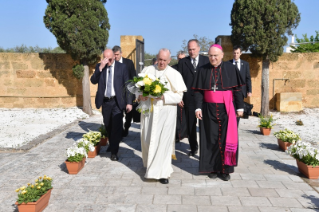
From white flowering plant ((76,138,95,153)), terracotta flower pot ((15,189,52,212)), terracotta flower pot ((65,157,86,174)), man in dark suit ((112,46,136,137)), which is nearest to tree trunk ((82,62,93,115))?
man in dark suit ((112,46,136,137))

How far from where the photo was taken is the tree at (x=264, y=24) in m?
10.3

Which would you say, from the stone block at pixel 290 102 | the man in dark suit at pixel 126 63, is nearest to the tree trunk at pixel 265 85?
the stone block at pixel 290 102

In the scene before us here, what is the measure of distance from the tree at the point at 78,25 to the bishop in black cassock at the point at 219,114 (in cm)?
691

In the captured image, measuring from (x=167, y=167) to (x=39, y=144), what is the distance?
4.05 meters

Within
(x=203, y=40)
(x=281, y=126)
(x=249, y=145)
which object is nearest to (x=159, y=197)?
(x=249, y=145)

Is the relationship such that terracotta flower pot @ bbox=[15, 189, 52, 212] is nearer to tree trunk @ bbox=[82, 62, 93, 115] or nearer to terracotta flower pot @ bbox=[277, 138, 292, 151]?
terracotta flower pot @ bbox=[277, 138, 292, 151]

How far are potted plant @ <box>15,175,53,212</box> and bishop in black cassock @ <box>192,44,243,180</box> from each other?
2427 mm

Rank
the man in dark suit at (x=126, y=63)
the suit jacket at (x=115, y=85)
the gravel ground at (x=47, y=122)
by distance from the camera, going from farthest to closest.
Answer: the gravel ground at (x=47, y=122) < the man in dark suit at (x=126, y=63) < the suit jacket at (x=115, y=85)

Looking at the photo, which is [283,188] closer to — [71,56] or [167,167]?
[167,167]

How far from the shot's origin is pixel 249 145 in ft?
24.1

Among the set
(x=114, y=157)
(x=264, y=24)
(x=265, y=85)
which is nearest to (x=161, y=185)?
(x=114, y=157)

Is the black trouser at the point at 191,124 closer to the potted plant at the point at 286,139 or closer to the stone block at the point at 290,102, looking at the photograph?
the potted plant at the point at 286,139

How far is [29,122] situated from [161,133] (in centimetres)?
692

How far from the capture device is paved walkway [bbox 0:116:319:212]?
4074mm
